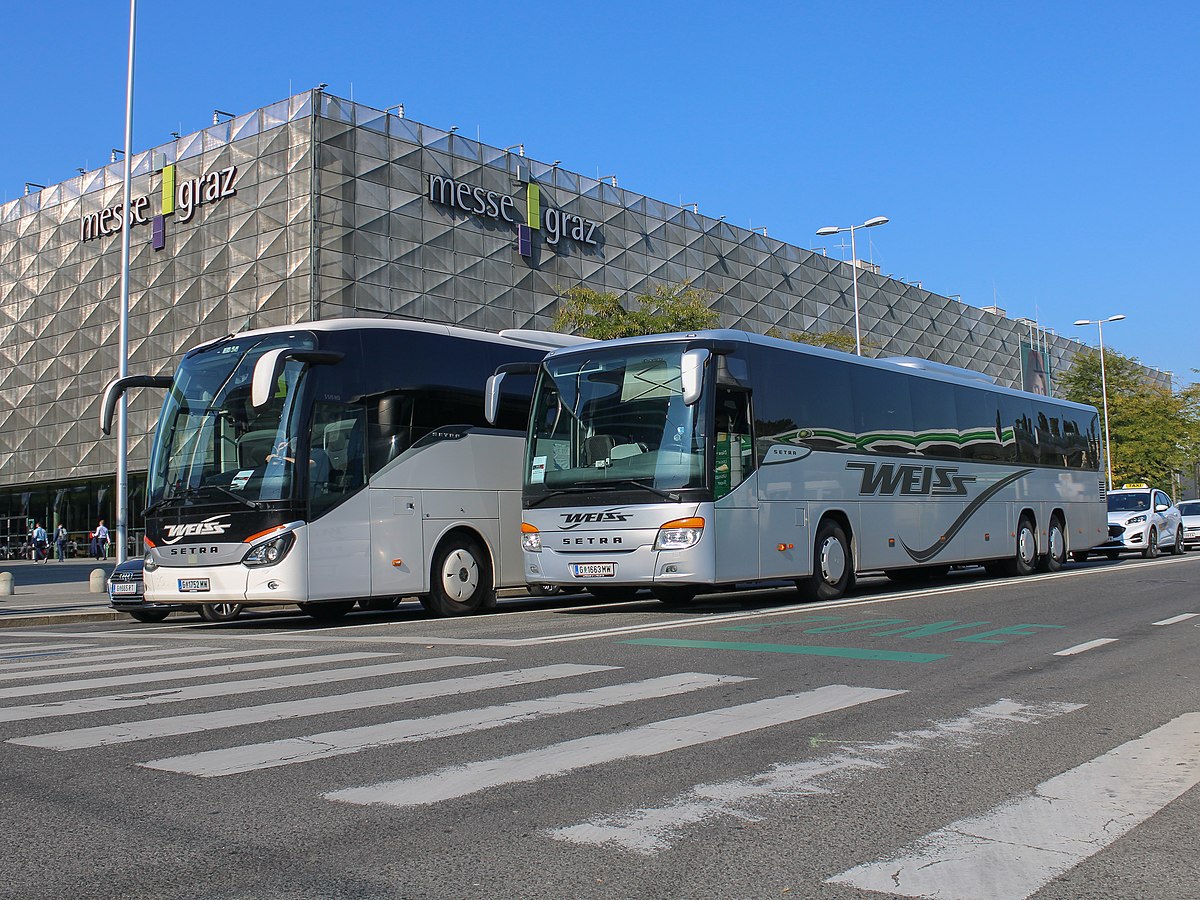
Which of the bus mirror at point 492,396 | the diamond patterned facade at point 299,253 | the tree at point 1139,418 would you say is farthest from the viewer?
the tree at point 1139,418

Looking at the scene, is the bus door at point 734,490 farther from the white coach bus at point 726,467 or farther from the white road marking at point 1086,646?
the white road marking at point 1086,646

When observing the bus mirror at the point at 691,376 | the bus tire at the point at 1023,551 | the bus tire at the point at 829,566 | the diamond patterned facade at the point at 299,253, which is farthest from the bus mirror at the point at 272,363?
the diamond patterned facade at the point at 299,253

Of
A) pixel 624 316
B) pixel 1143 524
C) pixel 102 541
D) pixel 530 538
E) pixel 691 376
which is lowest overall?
pixel 1143 524

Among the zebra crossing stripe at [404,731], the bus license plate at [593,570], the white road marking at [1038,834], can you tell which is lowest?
the white road marking at [1038,834]

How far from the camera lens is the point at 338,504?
1396 cm

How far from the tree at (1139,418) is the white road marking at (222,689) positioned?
5955 cm

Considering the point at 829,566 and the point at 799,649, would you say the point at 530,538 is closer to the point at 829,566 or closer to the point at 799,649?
the point at 829,566

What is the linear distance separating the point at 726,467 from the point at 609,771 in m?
9.35

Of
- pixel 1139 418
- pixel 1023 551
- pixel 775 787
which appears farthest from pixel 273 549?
pixel 1139 418

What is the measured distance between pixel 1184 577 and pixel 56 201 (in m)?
48.8

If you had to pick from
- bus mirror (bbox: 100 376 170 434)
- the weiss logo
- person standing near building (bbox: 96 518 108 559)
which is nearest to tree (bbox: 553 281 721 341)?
bus mirror (bbox: 100 376 170 434)

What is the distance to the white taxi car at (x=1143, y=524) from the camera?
30.5m

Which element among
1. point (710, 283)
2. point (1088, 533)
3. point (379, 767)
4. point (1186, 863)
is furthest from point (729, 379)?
point (710, 283)

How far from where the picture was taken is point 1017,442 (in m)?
23.2
